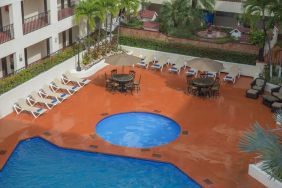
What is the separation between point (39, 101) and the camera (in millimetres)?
27031

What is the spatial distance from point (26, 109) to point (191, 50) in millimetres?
14211

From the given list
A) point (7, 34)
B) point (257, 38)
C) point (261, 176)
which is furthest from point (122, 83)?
point (261, 176)

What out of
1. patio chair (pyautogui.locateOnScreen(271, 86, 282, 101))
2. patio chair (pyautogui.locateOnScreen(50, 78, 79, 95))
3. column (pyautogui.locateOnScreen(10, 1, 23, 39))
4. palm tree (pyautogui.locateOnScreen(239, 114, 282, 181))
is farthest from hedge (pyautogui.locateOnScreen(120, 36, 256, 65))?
palm tree (pyautogui.locateOnScreen(239, 114, 282, 181))

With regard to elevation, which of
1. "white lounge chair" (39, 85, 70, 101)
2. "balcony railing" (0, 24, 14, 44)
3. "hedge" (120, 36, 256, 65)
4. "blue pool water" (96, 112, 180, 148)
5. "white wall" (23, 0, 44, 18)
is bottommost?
"blue pool water" (96, 112, 180, 148)

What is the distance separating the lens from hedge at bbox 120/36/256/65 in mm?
33250

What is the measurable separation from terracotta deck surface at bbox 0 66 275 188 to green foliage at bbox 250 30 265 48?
270 centimetres

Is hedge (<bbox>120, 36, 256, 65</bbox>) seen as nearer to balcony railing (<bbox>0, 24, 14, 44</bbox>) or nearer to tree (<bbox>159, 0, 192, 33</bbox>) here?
tree (<bbox>159, 0, 192, 33</bbox>)

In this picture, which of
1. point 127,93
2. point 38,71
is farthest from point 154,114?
point 38,71

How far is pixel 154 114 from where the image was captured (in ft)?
89.2

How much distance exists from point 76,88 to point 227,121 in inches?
403

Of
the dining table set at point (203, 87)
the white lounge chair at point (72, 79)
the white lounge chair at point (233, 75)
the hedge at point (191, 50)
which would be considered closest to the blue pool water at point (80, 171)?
the white lounge chair at point (72, 79)

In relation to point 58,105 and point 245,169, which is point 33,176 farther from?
point 245,169

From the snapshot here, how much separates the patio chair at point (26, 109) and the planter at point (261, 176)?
1256 cm

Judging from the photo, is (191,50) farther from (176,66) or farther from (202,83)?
(202,83)
